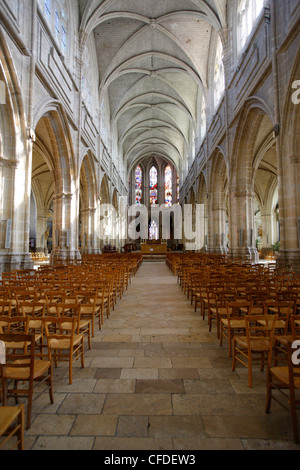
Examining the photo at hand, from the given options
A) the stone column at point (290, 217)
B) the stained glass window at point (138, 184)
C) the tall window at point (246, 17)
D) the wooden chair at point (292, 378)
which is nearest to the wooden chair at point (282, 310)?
the wooden chair at point (292, 378)

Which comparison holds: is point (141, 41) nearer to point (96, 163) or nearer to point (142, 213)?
point (96, 163)

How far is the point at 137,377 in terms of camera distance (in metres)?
3.09

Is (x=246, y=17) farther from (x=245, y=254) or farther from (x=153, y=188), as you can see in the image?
(x=153, y=188)

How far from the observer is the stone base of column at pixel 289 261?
9012 mm

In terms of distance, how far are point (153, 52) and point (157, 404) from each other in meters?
25.6

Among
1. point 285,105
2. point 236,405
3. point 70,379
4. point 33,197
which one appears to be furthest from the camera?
point 33,197

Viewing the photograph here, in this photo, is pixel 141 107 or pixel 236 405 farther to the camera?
pixel 141 107

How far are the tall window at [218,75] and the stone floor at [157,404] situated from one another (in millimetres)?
19067

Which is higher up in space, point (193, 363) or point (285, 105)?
point (285, 105)

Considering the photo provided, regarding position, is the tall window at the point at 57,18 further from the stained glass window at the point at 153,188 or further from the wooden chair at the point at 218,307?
the stained glass window at the point at 153,188

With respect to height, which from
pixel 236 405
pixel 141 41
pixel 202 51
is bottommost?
pixel 236 405

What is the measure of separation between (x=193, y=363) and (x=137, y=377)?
793 mm

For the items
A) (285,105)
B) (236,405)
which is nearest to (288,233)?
(285,105)

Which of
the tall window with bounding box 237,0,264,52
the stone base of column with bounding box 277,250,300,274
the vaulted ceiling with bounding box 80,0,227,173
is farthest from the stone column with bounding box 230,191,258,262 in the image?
the vaulted ceiling with bounding box 80,0,227,173
